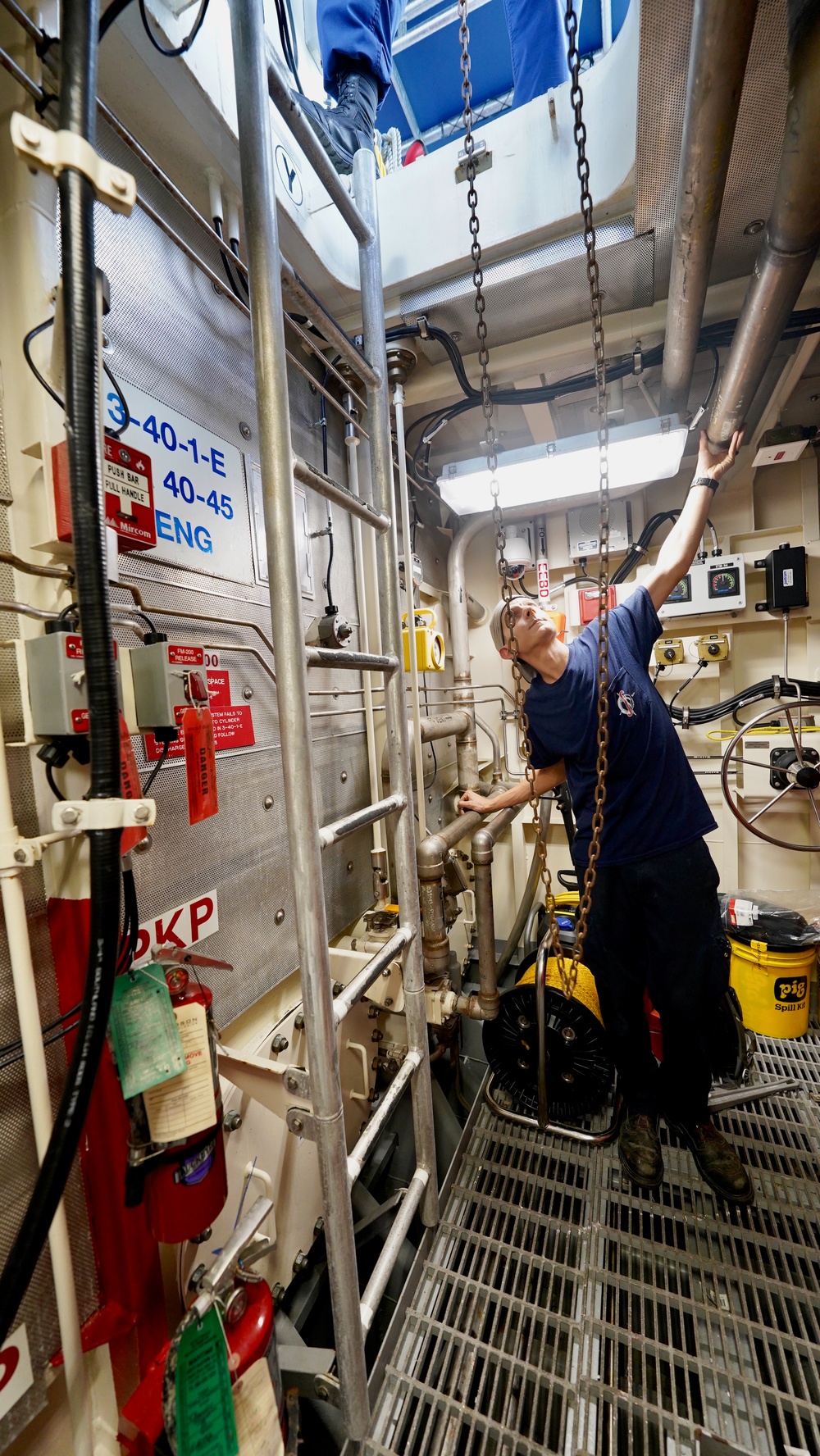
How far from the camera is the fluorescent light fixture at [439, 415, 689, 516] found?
2.08 m

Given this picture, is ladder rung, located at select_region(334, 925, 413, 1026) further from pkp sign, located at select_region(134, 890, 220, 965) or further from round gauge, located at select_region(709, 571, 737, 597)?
round gauge, located at select_region(709, 571, 737, 597)

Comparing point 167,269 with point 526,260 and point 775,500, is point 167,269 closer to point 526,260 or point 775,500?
point 526,260

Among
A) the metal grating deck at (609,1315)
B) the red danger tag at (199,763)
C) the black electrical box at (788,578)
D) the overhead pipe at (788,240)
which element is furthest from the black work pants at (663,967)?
the black electrical box at (788,578)

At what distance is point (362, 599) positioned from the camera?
2.07 meters

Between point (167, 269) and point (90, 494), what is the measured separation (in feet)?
3.48

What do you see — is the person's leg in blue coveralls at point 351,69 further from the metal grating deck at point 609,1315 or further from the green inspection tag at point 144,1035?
the metal grating deck at point 609,1315

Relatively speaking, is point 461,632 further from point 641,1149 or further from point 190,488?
point 641,1149

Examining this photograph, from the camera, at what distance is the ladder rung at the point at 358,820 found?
0.91 m

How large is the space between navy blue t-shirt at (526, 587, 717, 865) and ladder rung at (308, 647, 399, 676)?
0.71 m

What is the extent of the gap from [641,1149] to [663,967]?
1.77 ft

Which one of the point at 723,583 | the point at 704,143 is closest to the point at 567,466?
the point at 704,143

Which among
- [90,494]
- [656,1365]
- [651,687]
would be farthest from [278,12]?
[656,1365]

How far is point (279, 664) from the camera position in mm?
847

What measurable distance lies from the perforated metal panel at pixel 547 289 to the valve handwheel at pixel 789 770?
182 cm
